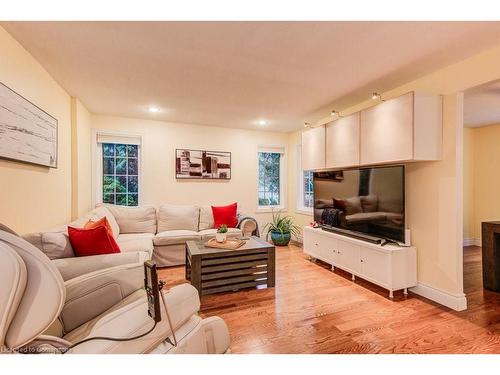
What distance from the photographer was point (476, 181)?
483cm

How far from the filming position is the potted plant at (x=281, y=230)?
4926 mm

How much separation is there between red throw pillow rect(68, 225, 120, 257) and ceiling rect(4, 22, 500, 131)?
147 centimetres

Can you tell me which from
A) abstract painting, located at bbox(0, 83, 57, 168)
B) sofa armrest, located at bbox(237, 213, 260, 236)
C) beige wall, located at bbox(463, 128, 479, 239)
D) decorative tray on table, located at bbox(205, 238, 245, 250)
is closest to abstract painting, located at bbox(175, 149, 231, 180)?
sofa armrest, located at bbox(237, 213, 260, 236)

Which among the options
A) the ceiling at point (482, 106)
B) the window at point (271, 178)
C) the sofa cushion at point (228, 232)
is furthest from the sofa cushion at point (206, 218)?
the ceiling at point (482, 106)

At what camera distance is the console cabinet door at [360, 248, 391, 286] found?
8.75ft

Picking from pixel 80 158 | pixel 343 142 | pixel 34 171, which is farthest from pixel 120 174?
pixel 343 142

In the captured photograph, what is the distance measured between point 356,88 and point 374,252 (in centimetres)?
183

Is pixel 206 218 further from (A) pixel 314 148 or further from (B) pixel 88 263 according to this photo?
(B) pixel 88 263

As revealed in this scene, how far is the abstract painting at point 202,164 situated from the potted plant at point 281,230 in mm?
1315

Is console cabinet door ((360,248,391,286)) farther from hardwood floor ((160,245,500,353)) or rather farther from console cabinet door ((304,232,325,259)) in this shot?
console cabinet door ((304,232,325,259))

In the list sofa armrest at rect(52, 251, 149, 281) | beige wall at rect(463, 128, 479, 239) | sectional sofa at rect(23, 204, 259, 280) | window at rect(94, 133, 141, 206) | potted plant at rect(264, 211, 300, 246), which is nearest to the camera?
sofa armrest at rect(52, 251, 149, 281)

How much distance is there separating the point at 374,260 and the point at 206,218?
2.60 meters

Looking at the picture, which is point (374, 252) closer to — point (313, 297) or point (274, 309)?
point (313, 297)
